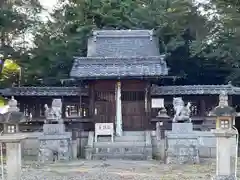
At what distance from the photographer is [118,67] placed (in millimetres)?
21688

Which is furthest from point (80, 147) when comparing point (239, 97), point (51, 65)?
point (239, 97)

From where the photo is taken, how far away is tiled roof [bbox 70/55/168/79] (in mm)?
20922

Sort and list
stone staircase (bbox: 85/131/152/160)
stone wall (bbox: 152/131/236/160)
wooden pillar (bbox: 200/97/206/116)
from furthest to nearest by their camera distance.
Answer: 1. wooden pillar (bbox: 200/97/206/116)
2. stone wall (bbox: 152/131/236/160)
3. stone staircase (bbox: 85/131/152/160)

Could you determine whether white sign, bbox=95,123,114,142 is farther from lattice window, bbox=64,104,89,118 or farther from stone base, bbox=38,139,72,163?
stone base, bbox=38,139,72,163

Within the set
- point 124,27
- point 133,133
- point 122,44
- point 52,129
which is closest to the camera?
point 52,129

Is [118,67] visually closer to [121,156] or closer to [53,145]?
[121,156]

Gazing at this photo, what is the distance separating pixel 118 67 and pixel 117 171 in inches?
325

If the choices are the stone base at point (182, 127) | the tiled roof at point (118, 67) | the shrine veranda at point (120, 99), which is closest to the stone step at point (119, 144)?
the shrine veranda at point (120, 99)

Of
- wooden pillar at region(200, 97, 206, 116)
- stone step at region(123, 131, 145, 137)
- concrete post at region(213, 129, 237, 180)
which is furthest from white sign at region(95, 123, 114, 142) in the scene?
concrete post at region(213, 129, 237, 180)

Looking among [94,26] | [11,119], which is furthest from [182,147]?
[94,26]

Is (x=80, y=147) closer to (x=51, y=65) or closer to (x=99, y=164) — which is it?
(x=99, y=164)

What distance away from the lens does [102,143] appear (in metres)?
19.6

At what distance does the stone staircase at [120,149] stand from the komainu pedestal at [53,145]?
114 centimetres

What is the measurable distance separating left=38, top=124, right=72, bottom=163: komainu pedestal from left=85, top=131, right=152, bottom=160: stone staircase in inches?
44.9
